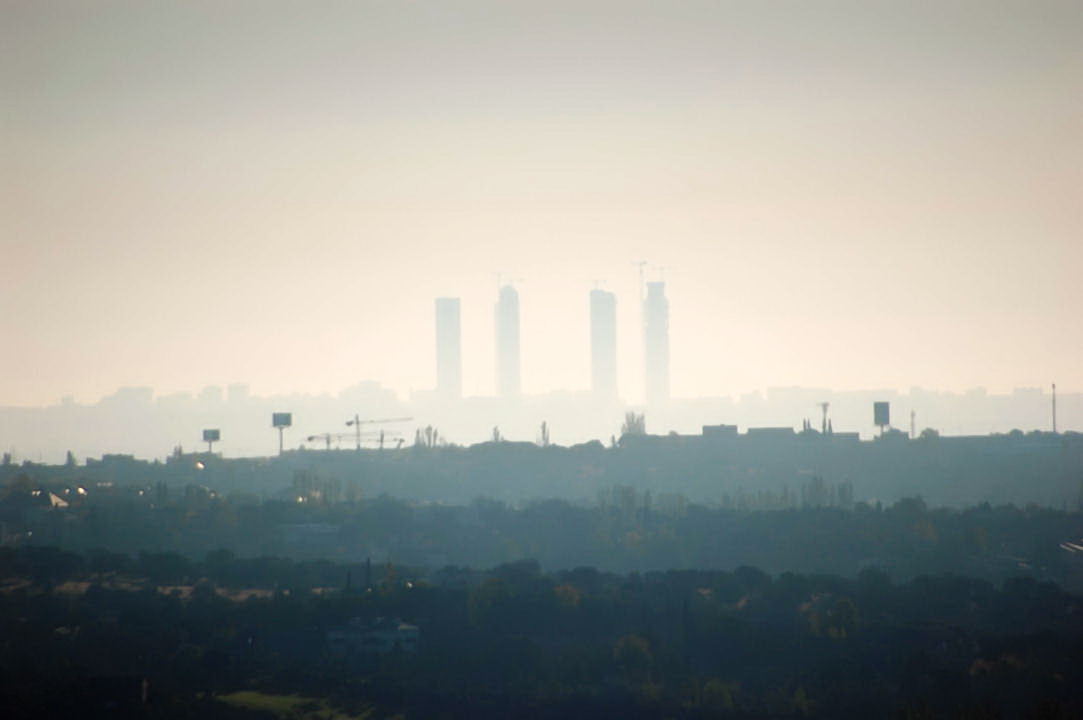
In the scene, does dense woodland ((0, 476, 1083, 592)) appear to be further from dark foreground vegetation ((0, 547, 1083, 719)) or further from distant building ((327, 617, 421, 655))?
distant building ((327, 617, 421, 655))

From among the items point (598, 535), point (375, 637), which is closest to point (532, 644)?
point (375, 637)

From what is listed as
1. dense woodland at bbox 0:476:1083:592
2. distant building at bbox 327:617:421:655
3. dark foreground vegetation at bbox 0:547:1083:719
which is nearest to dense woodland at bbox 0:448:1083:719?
dark foreground vegetation at bbox 0:547:1083:719

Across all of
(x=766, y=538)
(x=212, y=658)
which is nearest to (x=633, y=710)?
(x=212, y=658)

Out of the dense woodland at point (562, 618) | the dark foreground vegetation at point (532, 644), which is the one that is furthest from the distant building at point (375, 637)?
the dense woodland at point (562, 618)

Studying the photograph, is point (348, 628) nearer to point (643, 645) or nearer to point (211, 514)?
point (643, 645)

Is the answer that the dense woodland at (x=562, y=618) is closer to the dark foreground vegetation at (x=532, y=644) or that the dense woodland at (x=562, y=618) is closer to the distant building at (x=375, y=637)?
the dark foreground vegetation at (x=532, y=644)

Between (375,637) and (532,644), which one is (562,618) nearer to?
(532,644)

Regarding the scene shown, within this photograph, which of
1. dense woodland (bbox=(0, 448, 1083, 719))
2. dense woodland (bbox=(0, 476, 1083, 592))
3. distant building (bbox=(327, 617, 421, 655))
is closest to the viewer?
dense woodland (bbox=(0, 448, 1083, 719))

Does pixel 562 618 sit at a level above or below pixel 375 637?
above
